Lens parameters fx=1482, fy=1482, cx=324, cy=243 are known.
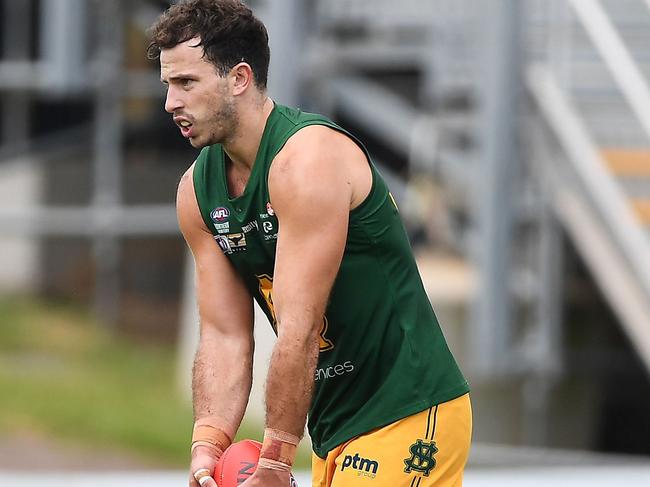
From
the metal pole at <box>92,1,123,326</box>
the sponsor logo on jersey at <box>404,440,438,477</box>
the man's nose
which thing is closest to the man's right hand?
the sponsor logo on jersey at <box>404,440,438,477</box>

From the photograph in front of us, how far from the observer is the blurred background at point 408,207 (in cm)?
920

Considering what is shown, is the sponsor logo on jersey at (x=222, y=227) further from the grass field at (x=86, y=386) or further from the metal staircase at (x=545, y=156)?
the grass field at (x=86, y=386)

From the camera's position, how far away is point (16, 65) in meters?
14.1

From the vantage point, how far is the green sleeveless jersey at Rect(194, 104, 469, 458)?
12.9 feet

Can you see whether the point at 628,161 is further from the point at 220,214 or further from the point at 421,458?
the point at 220,214

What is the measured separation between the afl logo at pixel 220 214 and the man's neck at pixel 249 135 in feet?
0.46

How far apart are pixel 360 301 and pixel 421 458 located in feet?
1.53

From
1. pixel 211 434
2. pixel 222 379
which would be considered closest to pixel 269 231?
pixel 222 379

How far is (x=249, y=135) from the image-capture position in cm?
391

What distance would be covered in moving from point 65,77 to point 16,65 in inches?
73.5

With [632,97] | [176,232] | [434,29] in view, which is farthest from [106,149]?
[632,97]

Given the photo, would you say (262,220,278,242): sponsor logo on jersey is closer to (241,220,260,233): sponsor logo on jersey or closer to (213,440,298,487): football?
(241,220,260,233): sponsor logo on jersey

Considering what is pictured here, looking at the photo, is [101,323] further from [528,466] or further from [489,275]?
[528,466]

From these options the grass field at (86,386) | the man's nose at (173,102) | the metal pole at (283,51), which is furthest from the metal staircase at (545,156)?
the man's nose at (173,102)
